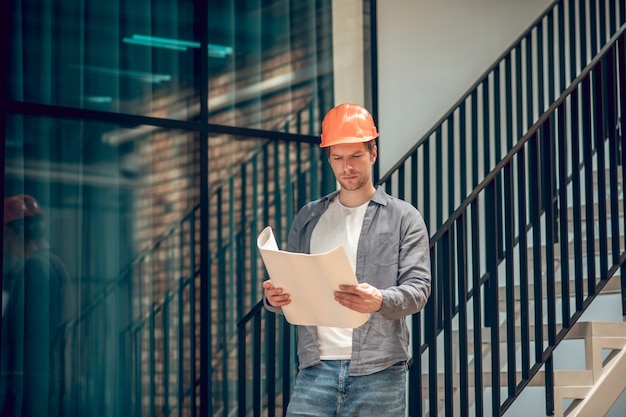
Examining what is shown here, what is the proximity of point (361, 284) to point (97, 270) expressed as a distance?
2.45 meters

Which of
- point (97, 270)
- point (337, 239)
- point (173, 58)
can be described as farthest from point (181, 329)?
point (337, 239)

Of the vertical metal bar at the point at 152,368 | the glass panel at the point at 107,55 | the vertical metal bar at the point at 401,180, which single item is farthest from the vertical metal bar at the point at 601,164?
the vertical metal bar at the point at 152,368

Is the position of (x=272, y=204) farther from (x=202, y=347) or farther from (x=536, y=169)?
(x=536, y=169)

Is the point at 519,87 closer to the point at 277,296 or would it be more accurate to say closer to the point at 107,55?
the point at 107,55

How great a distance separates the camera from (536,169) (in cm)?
406

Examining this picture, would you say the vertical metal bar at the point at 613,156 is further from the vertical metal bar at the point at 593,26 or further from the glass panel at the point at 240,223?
the glass panel at the point at 240,223

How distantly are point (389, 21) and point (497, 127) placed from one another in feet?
2.96

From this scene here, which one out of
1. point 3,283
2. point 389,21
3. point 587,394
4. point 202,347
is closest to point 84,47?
point 3,283

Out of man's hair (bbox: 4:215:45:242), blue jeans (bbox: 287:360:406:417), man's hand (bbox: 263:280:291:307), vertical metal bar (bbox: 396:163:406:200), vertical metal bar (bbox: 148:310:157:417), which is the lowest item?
vertical metal bar (bbox: 148:310:157:417)

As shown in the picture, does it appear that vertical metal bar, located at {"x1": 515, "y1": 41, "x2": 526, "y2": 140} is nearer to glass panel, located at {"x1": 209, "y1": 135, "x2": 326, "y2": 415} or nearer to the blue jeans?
glass panel, located at {"x1": 209, "y1": 135, "x2": 326, "y2": 415}

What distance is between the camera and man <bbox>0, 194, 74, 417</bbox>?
4.50 metres

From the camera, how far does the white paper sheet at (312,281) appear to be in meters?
2.58

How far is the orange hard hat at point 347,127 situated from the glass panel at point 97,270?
7.00ft

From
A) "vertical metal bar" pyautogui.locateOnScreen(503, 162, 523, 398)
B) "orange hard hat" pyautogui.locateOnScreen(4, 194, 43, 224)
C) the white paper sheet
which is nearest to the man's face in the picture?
the white paper sheet
